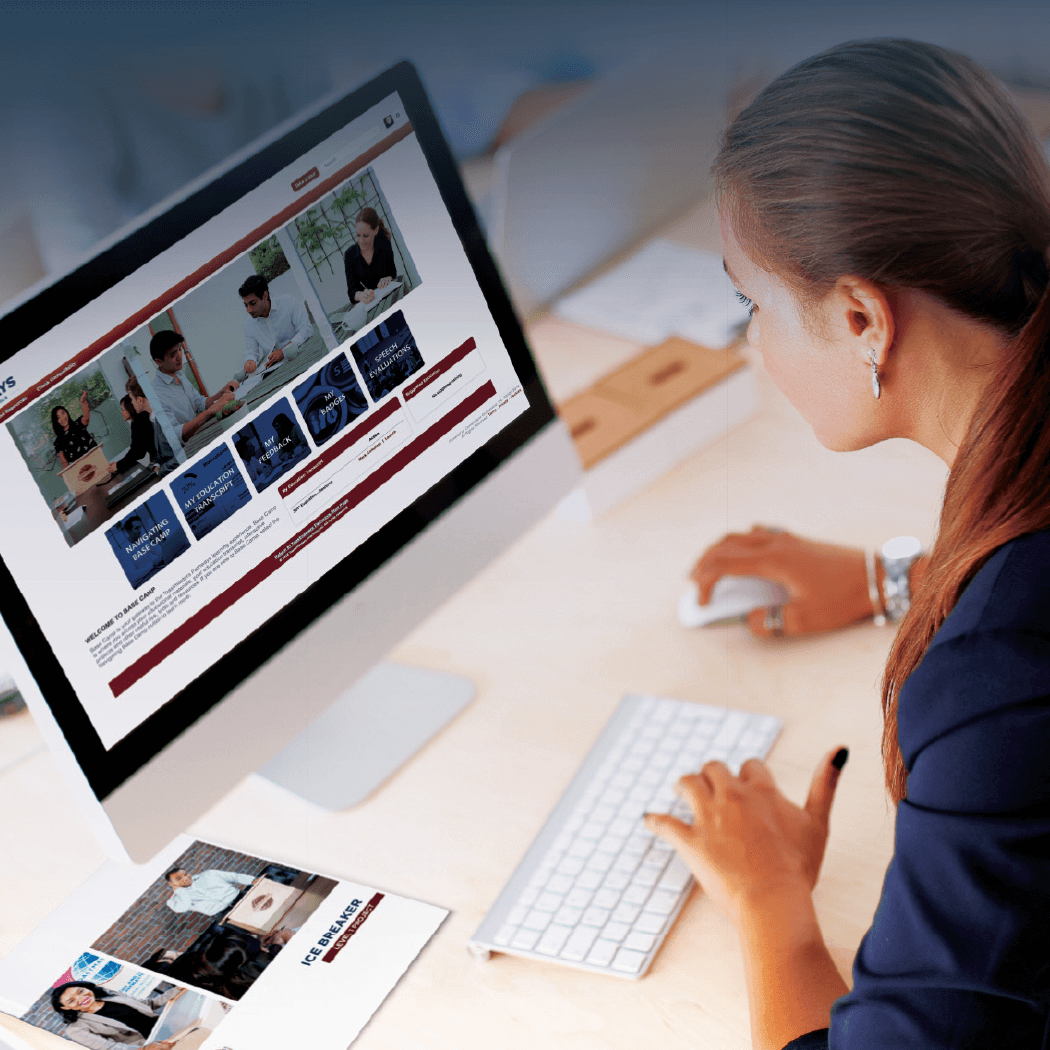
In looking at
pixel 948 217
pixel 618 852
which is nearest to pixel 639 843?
pixel 618 852

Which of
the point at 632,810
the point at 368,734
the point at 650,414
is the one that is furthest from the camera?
the point at 650,414

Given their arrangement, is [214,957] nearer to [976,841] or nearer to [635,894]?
[635,894]

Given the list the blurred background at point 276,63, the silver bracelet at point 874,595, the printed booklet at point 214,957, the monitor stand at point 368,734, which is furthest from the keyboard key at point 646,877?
the blurred background at point 276,63

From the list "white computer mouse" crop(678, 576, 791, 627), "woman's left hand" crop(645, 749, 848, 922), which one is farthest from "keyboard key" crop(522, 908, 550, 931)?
"white computer mouse" crop(678, 576, 791, 627)

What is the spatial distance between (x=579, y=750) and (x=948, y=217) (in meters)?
0.55

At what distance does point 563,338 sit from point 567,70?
1159mm

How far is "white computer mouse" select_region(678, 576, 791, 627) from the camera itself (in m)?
1.10

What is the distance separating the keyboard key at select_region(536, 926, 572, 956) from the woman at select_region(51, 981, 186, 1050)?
26 centimetres

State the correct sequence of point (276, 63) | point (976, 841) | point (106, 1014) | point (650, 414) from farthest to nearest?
point (276, 63), point (650, 414), point (106, 1014), point (976, 841)

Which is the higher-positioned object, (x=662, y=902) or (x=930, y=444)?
(x=930, y=444)

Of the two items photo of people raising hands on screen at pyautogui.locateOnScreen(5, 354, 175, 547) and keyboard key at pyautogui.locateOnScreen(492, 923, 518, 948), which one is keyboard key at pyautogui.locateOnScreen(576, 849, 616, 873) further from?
photo of people raising hands on screen at pyautogui.locateOnScreen(5, 354, 175, 547)

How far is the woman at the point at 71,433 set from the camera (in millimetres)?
767

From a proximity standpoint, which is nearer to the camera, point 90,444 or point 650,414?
→ point 90,444

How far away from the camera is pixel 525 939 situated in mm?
824
